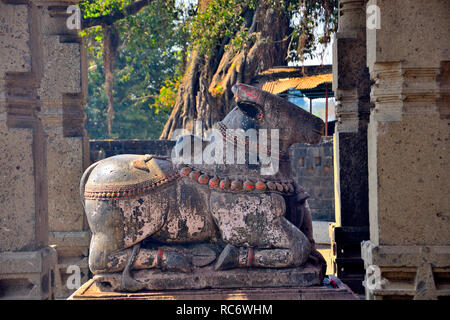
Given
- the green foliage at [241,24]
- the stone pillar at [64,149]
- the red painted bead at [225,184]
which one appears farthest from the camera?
the green foliage at [241,24]

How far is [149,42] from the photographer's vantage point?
15.2m

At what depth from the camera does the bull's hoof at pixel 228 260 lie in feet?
12.4

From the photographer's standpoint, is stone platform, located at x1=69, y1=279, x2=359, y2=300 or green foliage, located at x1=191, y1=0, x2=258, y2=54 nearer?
stone platform, located at x1=69, y1=279, x2=359, y2=300

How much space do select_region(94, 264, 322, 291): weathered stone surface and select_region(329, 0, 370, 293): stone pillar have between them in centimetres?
111

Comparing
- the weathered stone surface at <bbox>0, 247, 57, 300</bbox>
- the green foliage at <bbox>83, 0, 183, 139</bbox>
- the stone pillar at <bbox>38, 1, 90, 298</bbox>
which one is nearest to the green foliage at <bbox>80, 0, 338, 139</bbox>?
the green foliage at <bbox>83, 0, 183, 139</bbox>

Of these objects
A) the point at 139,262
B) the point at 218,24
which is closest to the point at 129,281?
the point at 139,262

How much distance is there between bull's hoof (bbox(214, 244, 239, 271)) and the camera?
377cm

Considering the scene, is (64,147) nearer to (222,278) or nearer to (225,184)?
(225,184)

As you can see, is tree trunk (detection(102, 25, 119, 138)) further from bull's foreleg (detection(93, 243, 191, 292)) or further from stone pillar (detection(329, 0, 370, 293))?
bull's foreleg (detection(93, 243, 191, 292))

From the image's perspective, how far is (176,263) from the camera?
3740mm

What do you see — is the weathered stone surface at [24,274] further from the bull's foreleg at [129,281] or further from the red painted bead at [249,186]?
the red painted bead at [249,186]

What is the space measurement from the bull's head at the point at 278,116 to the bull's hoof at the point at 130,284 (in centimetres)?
146

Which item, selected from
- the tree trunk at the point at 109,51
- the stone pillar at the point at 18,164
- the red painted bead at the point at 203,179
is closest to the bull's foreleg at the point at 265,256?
the red painted bead at the point at 203,179

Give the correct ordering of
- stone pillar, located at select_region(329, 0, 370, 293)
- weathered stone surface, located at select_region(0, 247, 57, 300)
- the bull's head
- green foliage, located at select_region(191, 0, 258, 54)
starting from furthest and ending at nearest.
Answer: green foliage, located at select_region(191, 0, 258, 54)
stone pillar, located at select_region(329, 0, 370, 293)
the bull's head
weathered stone surface, located at select_region(0, 247, 57, 300)
